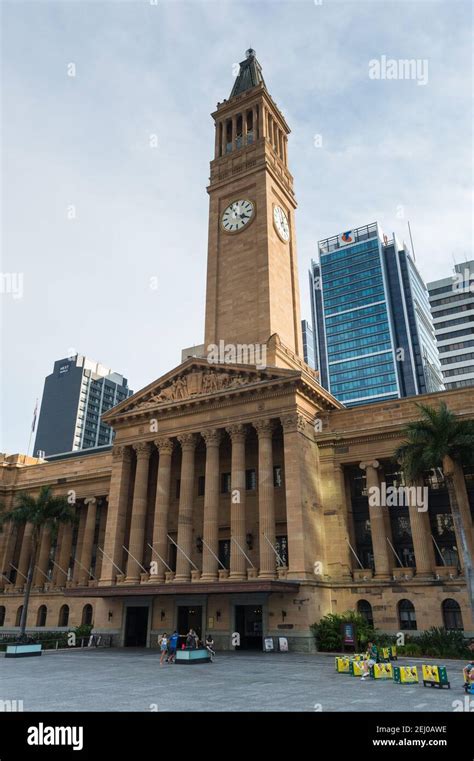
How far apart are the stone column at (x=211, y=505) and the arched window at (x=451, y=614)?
16.3 meters

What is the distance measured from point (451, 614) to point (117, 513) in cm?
2798

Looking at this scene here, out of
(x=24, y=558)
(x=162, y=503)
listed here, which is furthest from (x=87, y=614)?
(x=162, y=503)

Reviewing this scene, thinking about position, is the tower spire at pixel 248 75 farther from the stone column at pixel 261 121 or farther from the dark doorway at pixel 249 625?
the dark doorway at pixel 249 625

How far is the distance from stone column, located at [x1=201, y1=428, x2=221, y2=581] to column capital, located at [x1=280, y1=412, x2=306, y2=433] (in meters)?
6.23

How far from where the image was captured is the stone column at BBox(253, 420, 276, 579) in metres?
40.7

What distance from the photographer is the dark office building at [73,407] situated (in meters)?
176

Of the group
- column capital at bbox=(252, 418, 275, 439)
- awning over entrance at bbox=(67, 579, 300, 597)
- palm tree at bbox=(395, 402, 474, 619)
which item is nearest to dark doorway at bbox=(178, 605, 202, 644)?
awning over entrance at bbox=(67, 579, 300, 597)

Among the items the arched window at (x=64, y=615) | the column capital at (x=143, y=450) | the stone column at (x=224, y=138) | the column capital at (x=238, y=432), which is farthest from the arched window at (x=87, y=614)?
the stone column at (x=224, y=138)

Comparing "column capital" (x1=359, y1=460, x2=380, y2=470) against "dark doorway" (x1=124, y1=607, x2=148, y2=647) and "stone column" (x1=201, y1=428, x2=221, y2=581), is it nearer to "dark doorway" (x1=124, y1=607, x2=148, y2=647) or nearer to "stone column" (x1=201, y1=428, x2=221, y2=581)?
Answer: "stone column" (x1=201, y1=428, x2=221, y2=581)

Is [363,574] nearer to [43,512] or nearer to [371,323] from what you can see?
[43,512]

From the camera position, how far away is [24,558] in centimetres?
6384

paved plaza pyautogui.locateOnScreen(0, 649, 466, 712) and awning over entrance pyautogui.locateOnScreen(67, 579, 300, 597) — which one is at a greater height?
awning over entrance pyautogui.locateOnScreen(67, 579, 300, 597)

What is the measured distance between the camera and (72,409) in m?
177
